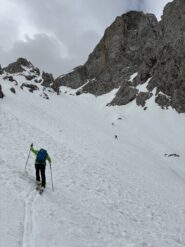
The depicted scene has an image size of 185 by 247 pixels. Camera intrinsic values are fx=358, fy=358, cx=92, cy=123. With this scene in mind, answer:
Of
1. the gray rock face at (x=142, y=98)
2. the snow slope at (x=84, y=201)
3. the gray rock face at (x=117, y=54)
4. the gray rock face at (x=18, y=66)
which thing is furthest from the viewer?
the gray rock face at (x=117, y=54)

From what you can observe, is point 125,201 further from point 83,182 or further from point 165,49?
point 165,49

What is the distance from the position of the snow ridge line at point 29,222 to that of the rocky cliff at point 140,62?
6764 centimetres

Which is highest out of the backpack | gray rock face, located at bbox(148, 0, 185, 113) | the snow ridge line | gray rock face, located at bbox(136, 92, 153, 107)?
gray rock face, located at bbox(148, 0, 185, 113)

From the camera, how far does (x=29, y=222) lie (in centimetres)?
1188

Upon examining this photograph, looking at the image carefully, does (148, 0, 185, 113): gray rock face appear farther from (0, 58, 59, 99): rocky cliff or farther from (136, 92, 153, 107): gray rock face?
(0, 58, 59, 99): rocky cliff

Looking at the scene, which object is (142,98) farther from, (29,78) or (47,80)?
(29,78)

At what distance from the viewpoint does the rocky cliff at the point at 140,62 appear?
288ft

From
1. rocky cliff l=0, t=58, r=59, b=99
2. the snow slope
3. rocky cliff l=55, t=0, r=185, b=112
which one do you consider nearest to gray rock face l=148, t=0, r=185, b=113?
rocky cliff l=55, t=0, r=185, b=112

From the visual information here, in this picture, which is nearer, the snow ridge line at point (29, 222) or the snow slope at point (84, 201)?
the snow ridge line at point (29, 222)

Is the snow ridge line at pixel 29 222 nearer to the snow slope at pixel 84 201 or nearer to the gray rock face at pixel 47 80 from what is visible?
the snow slope at pixel 84 201

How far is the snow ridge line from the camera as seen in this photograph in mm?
10439

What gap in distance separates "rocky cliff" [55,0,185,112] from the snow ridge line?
67.6 m

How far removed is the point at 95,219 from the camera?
15.0 metres

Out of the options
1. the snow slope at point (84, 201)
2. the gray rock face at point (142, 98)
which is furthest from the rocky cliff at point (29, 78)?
the snow slope at point (84, 201)
